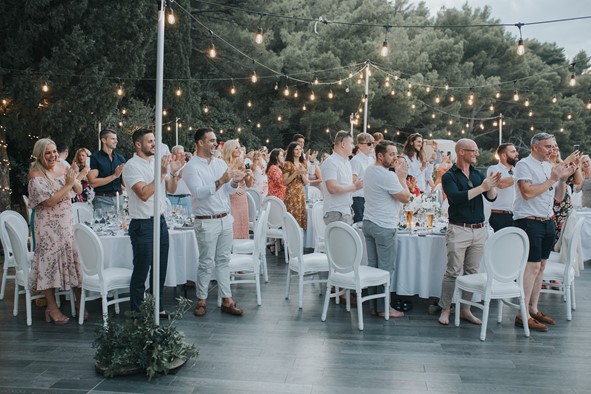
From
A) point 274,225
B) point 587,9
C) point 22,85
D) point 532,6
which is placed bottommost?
point 274,225

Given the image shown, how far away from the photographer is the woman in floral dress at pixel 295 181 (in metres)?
7.41

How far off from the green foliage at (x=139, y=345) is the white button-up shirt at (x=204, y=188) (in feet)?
4.15

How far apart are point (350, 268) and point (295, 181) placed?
3.01 meters

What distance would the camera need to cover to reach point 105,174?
624 cm

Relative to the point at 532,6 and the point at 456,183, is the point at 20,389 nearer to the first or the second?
the point at 456,183

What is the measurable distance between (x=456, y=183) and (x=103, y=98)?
7.51 m

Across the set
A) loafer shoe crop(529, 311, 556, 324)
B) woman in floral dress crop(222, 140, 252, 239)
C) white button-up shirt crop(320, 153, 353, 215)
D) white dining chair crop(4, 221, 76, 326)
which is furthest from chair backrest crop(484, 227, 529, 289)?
white dining chair crop(4, 221, 76, 326)

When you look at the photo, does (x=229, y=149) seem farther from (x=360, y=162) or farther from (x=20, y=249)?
(x=20, y=249)

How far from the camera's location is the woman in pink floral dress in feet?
15.2

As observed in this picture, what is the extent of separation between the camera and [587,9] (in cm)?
1039

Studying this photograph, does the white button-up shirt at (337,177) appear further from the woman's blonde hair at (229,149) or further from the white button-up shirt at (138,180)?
the white button-up shirt at (138,180)

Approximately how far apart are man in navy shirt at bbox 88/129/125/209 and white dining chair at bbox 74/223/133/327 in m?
1.53

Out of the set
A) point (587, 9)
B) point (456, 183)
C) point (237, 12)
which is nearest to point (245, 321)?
point (456, 183)

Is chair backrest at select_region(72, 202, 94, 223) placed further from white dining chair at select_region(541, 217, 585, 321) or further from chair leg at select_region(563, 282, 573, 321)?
chair leg at select_region(563, 282, 573, 321)
